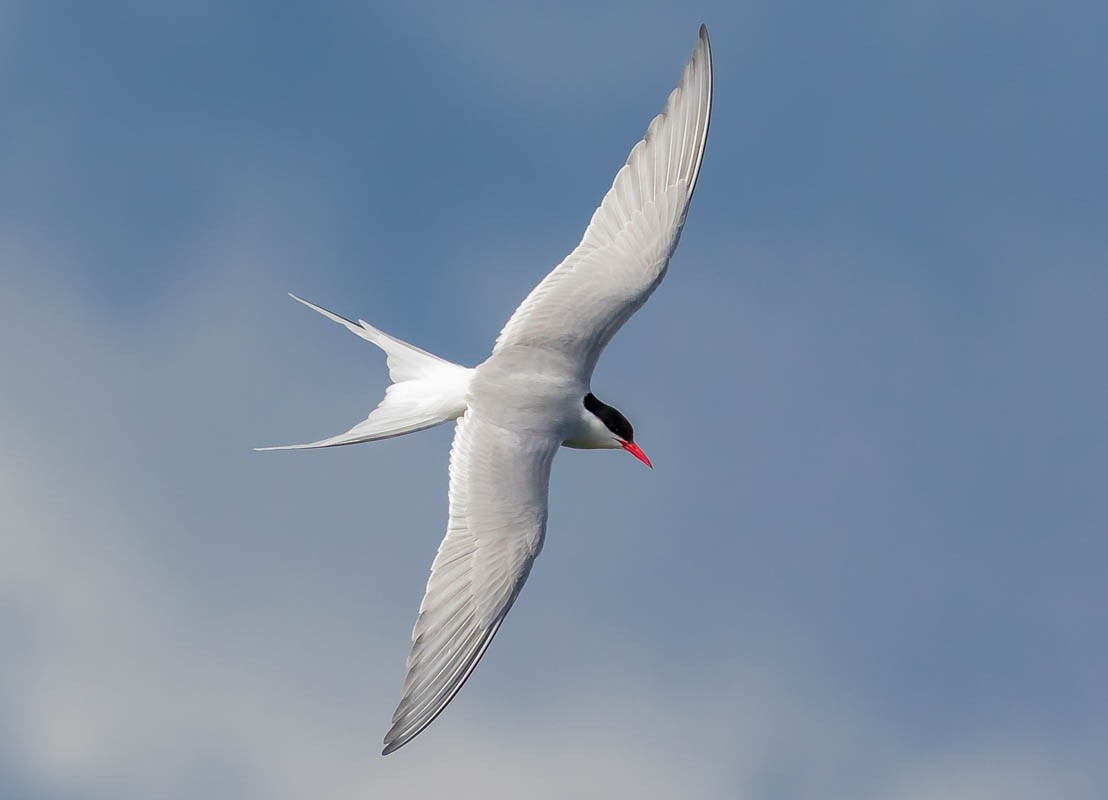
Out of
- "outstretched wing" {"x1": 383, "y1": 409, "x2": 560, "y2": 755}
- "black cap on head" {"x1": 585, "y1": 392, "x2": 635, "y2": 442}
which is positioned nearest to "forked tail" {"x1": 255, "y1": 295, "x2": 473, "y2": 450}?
"outstretched wing" {"x1": 383, "y1": 409, "x2": 560, "y2": 755}

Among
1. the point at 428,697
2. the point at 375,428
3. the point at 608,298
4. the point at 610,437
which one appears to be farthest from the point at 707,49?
the point at 428,697

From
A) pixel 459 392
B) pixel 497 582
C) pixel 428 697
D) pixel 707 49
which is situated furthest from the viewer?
pixel 707 49

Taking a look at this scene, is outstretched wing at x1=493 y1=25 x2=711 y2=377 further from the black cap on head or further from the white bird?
the black cap on head

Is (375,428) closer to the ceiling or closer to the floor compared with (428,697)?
closer to the ceiling

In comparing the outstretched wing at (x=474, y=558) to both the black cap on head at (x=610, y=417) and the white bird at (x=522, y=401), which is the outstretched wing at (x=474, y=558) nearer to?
the white bird at (x=522, y=401)

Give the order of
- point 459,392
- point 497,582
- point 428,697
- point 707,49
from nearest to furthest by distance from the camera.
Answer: point 428,697
point 497,582
point 459,392
point 707,49

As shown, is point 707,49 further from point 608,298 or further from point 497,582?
point 497,582
